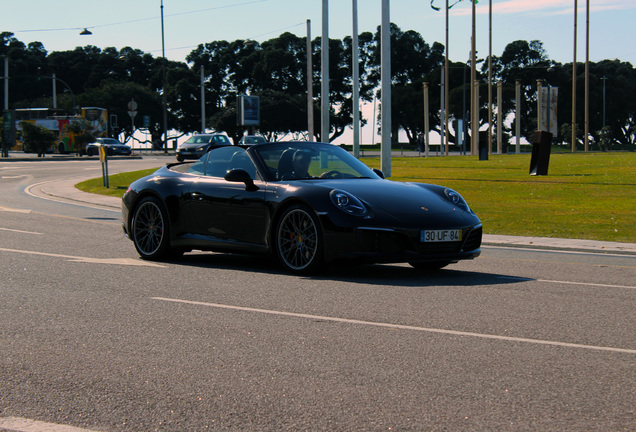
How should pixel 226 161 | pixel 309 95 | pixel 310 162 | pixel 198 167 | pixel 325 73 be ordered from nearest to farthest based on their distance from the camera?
pixel 310 162 < pixel 226 161 < pixel 198 167 < pixel 325 73 < pixel 309 95

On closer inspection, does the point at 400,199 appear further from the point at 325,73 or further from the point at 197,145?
the point at 197,145

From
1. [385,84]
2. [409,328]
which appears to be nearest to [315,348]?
[409,328]

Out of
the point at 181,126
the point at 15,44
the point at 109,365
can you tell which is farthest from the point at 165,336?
the point at 15,44

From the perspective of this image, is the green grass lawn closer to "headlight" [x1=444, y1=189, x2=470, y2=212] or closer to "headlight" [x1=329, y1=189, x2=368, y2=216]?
"headlight" [x1=444, y1=189, x2=470, y2=212]

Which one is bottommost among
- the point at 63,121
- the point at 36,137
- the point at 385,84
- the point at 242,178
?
the point at 242,178

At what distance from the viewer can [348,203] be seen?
891cm

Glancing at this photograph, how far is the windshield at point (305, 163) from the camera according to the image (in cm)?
988

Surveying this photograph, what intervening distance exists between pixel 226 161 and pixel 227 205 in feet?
2.22

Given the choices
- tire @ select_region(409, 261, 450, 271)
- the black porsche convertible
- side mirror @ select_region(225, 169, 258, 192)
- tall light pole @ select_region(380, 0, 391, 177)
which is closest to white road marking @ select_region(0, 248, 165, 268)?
the black porsche convertible

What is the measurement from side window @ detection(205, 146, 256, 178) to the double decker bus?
58.8 metres

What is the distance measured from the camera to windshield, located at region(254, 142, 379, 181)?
988 cm

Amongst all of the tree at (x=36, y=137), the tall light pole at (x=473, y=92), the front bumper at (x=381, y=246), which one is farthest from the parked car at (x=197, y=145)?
the front bumper at (x=381, y=246)

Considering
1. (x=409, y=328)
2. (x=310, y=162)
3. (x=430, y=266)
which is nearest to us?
(x=409, y=328)

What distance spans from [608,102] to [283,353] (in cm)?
10445
